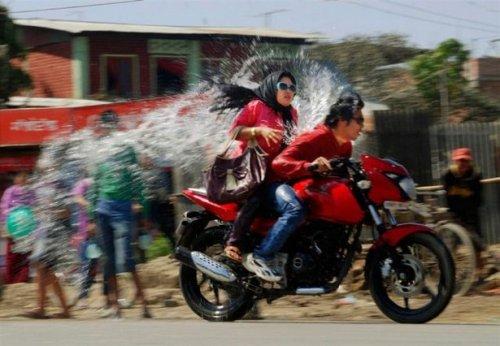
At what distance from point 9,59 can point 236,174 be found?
18439mm

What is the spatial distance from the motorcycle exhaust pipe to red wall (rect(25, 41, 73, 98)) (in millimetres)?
20809

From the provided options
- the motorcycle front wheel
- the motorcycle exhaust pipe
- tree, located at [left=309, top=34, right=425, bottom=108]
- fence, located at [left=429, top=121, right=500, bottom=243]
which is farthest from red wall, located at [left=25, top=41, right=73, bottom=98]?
the motorcycle front wheel


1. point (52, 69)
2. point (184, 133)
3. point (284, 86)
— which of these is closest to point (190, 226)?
point (284, 86)

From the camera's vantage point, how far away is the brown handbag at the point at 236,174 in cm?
763

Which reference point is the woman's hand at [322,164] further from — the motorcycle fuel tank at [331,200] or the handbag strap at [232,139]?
the handbag strap at [232,139]

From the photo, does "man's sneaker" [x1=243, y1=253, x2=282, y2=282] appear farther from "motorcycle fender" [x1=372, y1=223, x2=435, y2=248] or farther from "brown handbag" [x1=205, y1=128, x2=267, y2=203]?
"motorcycle fender" [x1=372, y1=223, x2=435, y2=248]

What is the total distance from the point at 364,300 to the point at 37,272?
10.3ft

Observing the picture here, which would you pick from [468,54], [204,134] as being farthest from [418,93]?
[204,134]

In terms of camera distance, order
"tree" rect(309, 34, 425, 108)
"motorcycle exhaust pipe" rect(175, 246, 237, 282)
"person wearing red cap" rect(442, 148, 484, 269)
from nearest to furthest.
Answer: "motorcycle exhaust pipe" rect(175, 246, 237, 282), "person wearing red cap" rect(442, 148, 484, 269), "tree" rect(309, 34, 425, 108)

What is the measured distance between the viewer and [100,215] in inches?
358

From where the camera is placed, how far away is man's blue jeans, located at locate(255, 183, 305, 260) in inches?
292

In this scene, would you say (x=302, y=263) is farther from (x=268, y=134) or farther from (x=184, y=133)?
(x=184, y=133)

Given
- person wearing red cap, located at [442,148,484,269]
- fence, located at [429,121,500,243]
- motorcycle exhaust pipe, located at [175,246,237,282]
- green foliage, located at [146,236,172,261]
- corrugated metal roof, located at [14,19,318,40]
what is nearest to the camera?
motorcycle exhaust pipe, located at [175,246,237,282]

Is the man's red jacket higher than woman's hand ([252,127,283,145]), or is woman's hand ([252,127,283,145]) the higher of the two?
woman's hand ([252,127,283,145])
